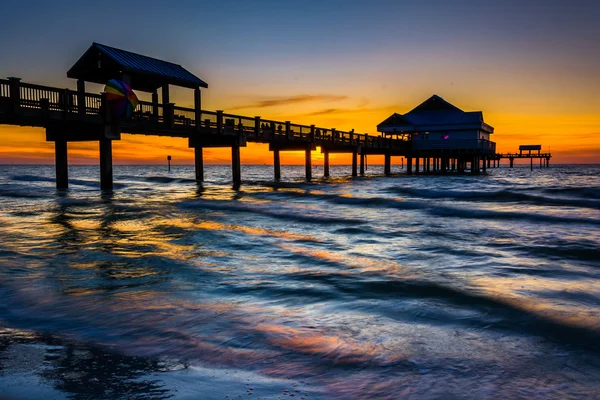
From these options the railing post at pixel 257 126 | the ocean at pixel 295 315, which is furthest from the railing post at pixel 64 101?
the railing post at pixel 257 126

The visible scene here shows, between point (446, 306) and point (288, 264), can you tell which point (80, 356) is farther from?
point (288, 264)

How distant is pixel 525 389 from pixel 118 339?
11.4ft

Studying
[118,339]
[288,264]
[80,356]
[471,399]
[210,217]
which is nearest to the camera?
[471,399]

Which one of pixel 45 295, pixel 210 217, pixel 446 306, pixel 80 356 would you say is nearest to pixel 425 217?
pixel 210 217

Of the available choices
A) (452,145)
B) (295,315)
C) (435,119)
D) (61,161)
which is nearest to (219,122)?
(61,161)

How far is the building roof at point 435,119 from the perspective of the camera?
189 feet

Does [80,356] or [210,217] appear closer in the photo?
[80,356]

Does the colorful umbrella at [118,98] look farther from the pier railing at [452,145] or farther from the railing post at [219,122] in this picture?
the pier railing at [452,145]

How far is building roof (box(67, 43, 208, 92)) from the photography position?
2380cm

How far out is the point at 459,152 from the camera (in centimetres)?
5828

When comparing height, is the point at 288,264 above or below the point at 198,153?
below

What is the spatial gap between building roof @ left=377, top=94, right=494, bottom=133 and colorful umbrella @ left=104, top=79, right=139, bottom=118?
1682 inches

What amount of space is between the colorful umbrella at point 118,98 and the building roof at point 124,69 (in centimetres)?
219

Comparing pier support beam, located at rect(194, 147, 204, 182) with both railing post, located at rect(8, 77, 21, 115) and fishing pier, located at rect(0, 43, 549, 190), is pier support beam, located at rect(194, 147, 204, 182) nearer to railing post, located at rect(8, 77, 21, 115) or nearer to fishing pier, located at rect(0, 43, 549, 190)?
fishing pier, located at rect(0, 43, 549, 190)
